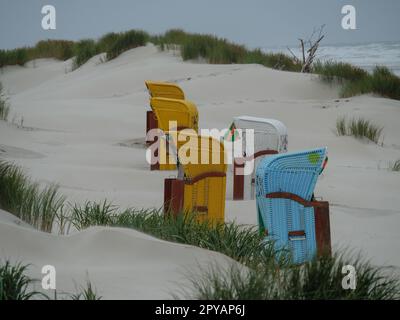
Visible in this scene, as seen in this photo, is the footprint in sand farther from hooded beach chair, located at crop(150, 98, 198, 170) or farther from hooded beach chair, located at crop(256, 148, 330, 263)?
hooded beach chair, located at crop(256, 148, 330, 263)

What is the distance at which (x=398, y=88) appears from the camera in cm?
1772

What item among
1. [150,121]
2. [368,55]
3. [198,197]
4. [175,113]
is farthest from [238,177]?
[368,55]

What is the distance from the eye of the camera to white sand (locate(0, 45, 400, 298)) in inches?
190

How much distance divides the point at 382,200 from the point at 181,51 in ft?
47.6

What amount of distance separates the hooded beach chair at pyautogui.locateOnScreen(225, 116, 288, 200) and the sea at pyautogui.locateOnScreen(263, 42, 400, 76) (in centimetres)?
2383

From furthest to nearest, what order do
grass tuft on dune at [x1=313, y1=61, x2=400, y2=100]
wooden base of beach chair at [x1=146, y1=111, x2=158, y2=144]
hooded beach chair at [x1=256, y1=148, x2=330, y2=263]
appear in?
grass tuft on dune at [x1=313, y1=61, x2=400, y2=100] → wooden base of beach chair at [x1=146, y1=111, x2=158, y2=144] → hooded beach chair at [x1=256, y1=148, x2=330, y2=263]

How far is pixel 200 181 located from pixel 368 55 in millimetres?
34254

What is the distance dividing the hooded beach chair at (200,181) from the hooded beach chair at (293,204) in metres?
0.74

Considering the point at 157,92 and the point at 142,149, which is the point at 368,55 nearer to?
the point at 142,149

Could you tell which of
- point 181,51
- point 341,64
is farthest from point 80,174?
point 181,51

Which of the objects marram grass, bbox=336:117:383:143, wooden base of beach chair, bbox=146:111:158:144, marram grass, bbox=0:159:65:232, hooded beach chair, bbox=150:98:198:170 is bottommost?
marram grass, bbox=336:117:383:143

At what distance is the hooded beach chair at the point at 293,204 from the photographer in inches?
220

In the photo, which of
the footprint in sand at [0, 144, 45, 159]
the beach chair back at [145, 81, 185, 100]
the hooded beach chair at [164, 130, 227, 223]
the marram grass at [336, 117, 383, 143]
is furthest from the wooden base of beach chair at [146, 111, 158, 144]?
the hooded beach chair at [164, 130, 227, 223]
